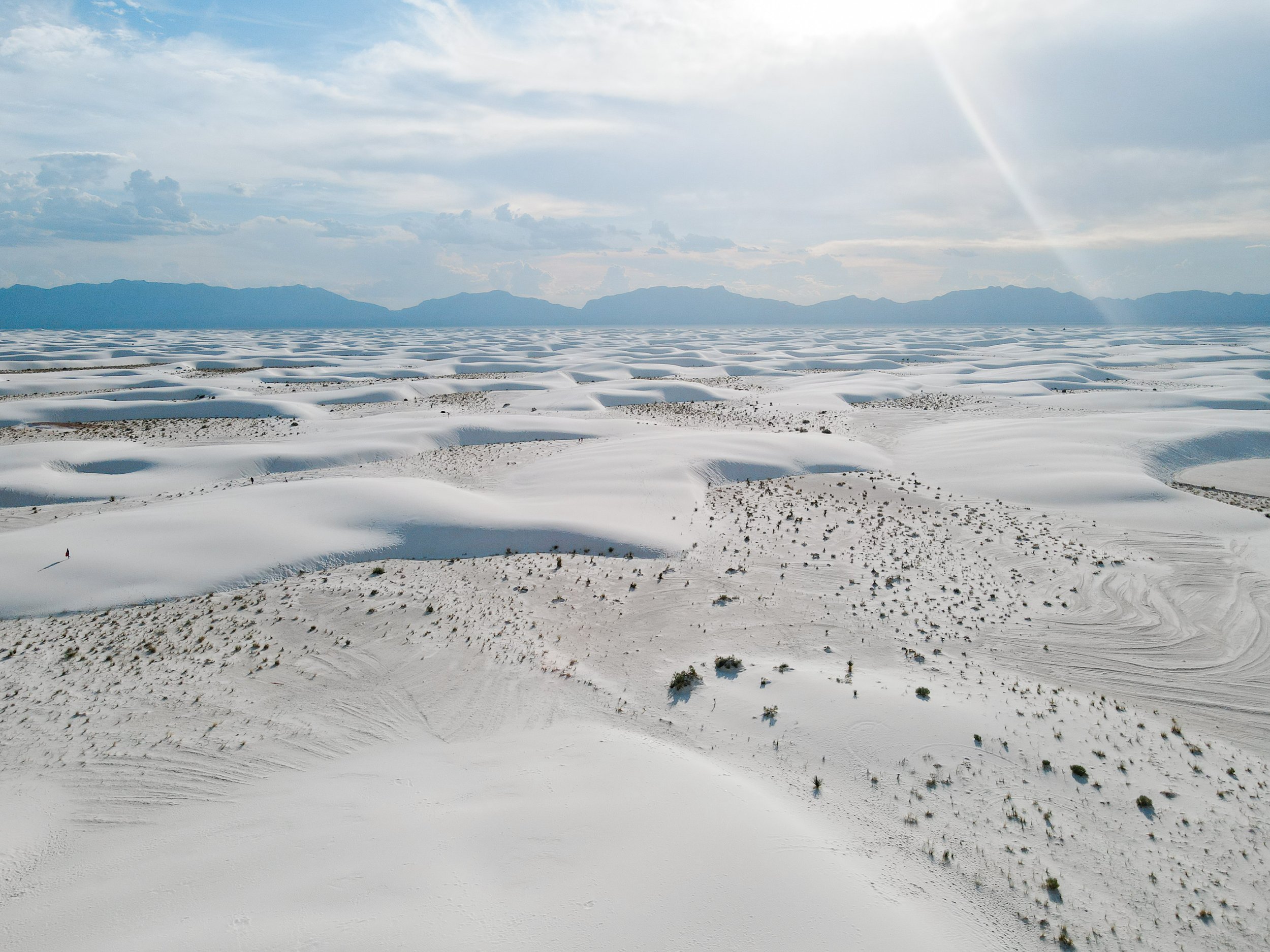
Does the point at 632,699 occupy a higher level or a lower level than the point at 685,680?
lower

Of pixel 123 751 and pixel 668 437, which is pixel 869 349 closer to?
pixel 668 437

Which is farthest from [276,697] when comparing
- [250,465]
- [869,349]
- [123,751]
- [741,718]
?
[869,349]

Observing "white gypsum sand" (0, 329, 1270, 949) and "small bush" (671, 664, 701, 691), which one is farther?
"small bush" (671, 664, 701, 691)

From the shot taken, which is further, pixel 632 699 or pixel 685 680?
pixel 685 680

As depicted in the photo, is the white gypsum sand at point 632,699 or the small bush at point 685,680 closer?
the white gypsum sand at point 632,699
